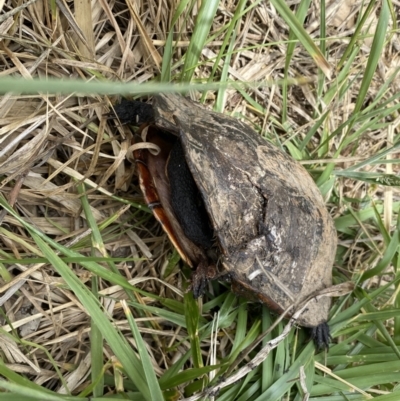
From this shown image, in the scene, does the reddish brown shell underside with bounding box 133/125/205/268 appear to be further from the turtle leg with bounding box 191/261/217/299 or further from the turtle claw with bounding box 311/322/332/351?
the turtle claw with bounding box 311/322/332/351

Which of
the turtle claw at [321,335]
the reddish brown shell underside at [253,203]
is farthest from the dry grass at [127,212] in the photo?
the reddish brown shell underside at [253,203]

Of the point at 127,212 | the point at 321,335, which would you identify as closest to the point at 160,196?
the point at 127,212

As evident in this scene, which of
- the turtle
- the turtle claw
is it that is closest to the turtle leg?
the turtle

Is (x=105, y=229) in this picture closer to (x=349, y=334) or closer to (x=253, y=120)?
(x=253, y=120)

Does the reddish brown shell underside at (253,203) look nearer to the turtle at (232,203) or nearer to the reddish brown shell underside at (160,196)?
the turtle at (232,203)

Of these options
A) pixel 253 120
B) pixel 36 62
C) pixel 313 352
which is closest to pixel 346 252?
pixel 313 352
